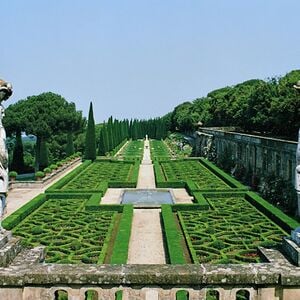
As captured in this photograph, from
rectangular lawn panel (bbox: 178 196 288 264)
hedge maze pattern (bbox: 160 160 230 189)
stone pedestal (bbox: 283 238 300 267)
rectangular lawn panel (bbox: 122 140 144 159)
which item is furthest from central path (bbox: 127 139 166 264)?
rectangular lawn panel (bbox: 122 140 144 159)

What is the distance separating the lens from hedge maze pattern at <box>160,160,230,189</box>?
28048 mm

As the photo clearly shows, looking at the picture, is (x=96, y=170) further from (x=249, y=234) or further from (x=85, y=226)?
(x=249, y=234)

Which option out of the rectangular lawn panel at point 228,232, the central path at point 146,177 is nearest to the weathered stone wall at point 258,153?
the rectangular lawn panel at point 228,232

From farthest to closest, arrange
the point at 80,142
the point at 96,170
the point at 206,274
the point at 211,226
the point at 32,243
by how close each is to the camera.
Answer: the point at 80,142 → the point at 96,170 → the point at 211,226 → the point at 32,243 → the point at 206,274

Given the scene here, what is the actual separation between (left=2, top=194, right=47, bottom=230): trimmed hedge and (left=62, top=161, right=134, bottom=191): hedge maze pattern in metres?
3.92

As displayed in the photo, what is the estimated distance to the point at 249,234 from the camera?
16.5 meters

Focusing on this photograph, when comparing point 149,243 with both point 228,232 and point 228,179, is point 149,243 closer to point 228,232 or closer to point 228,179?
point 228,232

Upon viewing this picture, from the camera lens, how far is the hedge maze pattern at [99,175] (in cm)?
2808

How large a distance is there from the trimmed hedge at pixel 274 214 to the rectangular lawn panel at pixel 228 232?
22 cm

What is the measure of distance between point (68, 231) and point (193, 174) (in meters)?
16.8

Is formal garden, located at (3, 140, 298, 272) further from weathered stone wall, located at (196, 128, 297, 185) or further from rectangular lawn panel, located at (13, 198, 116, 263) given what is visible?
weathered stone wall, located at (196, 128, 297, 185)

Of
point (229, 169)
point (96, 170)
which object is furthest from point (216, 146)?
point (96, 170)

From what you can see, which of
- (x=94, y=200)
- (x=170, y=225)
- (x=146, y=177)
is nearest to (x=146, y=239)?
(x=170, y=225)

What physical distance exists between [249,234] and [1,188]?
12033 millimetres
